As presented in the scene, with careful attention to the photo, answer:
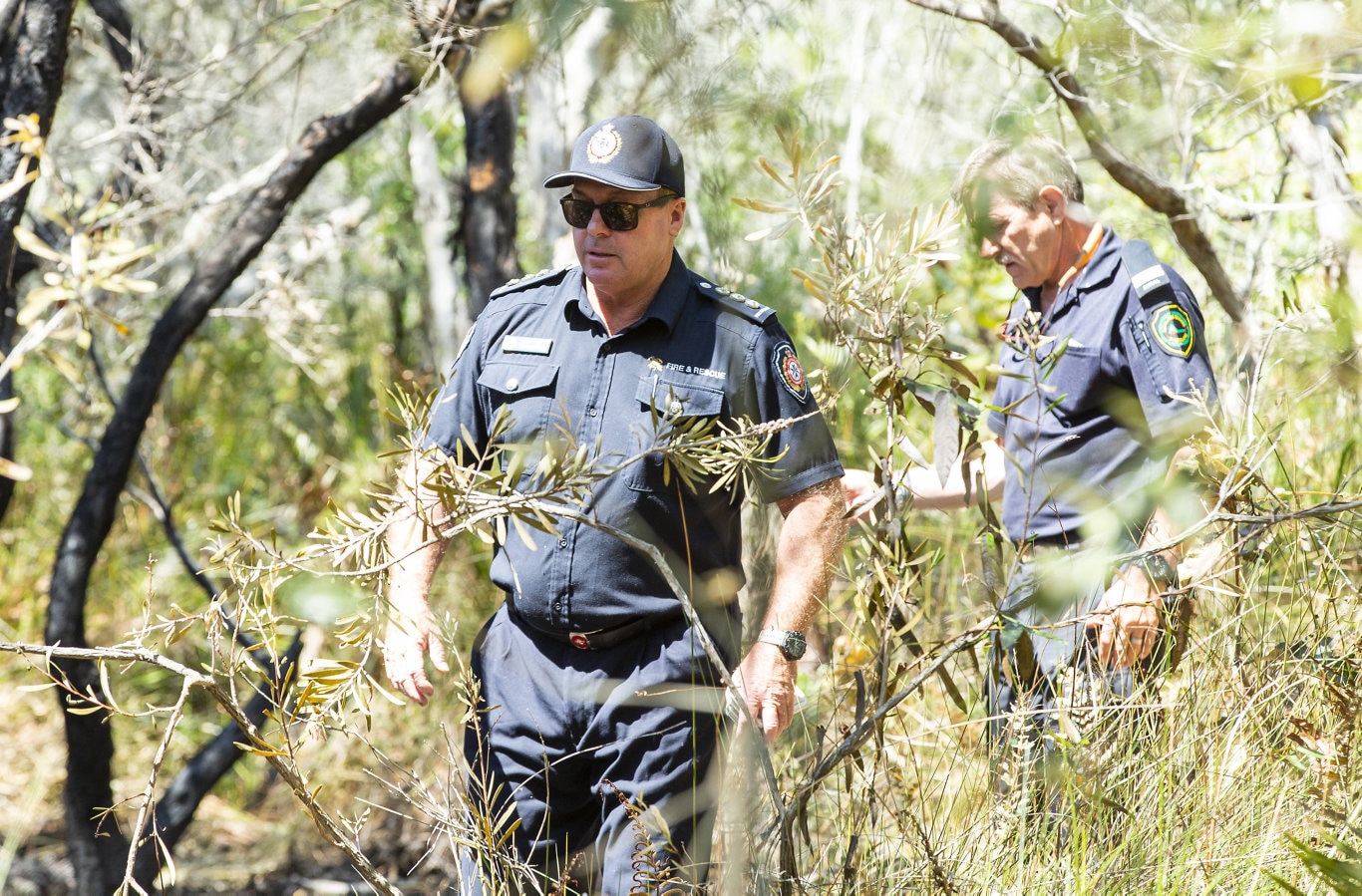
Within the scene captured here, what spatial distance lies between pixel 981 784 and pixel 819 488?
72 cm

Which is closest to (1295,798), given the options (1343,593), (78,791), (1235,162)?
(1343,593)

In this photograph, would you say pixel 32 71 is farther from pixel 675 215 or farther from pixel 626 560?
pixel 626 560

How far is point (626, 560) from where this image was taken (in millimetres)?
2525

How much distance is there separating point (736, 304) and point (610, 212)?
0.35 meters

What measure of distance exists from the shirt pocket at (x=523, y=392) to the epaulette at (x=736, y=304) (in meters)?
0.39

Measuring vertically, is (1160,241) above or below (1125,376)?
above

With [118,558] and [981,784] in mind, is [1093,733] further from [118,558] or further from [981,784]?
[118,558]

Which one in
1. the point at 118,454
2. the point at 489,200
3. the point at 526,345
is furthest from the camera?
the point at 489,200

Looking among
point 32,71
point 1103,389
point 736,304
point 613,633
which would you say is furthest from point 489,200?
point 1103,389

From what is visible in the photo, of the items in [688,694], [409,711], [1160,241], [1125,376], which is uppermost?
[1160,241]

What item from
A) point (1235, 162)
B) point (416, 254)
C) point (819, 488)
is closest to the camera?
point (819, 488)

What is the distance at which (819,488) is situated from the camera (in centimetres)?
252

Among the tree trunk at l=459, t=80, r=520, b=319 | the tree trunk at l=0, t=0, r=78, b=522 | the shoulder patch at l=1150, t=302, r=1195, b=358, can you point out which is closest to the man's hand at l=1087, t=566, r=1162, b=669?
the shoulder patch at l=1150, t=302, r=1195, b=358

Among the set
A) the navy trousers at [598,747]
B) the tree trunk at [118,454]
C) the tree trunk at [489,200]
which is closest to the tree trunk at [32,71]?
the tree trunk at [118,454]
